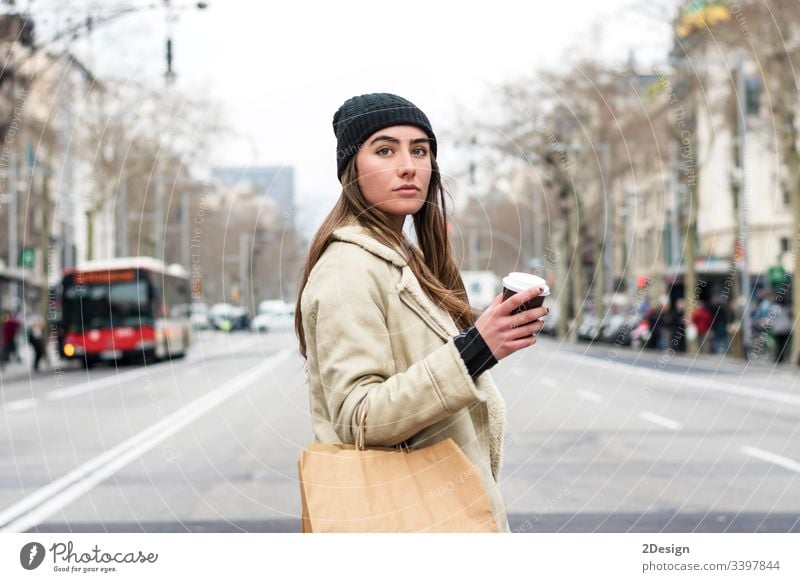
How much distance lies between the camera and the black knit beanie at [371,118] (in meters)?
2.30

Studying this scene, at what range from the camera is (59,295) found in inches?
1231

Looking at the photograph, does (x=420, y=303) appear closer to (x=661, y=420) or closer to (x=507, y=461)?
(x=507, y=461)

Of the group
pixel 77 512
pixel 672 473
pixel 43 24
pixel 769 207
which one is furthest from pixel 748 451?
pixel 769 207

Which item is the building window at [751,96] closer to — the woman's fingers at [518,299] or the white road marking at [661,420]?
the white road marking at [661,420]

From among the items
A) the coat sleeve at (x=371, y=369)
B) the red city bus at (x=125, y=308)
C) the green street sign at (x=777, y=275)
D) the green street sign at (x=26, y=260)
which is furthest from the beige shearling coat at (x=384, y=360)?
the green street sign at (x=777, y=275)

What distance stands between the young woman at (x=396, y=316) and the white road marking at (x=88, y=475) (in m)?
2.48

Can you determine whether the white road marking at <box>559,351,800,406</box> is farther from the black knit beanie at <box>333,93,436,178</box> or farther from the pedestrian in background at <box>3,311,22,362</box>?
the pedestrian in background at <box>3,311,22,362</box>

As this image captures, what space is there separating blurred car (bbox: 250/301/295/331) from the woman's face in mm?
851

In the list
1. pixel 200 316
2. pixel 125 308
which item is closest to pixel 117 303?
pixel 125 308

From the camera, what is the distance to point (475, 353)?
2.05 m

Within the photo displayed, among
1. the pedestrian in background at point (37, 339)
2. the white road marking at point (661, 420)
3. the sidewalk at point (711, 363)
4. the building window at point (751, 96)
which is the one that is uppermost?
the building window at point (751, 96)

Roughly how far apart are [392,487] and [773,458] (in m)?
9.27
